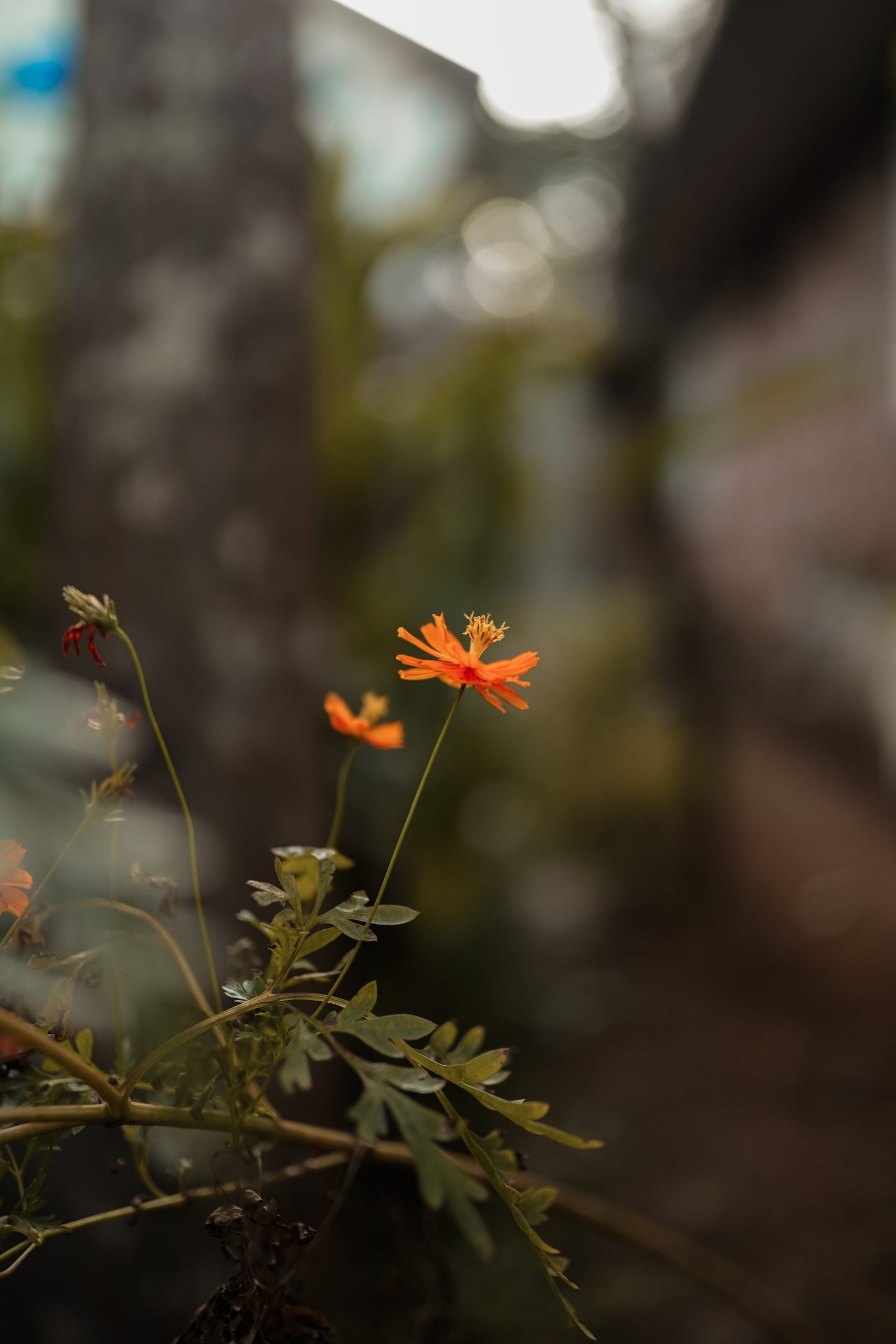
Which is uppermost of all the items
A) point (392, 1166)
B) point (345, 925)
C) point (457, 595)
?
point (457, 595)

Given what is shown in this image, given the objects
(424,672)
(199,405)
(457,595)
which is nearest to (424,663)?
(424,672)

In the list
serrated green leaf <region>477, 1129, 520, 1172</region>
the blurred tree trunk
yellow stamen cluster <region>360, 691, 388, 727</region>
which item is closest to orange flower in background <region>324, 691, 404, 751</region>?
yellow stamen cluster <region>360, 691, 388, 727</region>

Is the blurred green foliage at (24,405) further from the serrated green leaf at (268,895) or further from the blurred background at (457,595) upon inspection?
the serrated green leaf at (268,895)

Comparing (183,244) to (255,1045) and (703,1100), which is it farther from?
(703,1100)

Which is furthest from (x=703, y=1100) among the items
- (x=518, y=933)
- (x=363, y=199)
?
(x=363, y=199)

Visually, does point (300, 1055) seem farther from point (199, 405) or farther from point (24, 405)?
point (24, 405)

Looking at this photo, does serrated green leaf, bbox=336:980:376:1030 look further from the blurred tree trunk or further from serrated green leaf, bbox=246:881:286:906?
the blurred tree trunk
